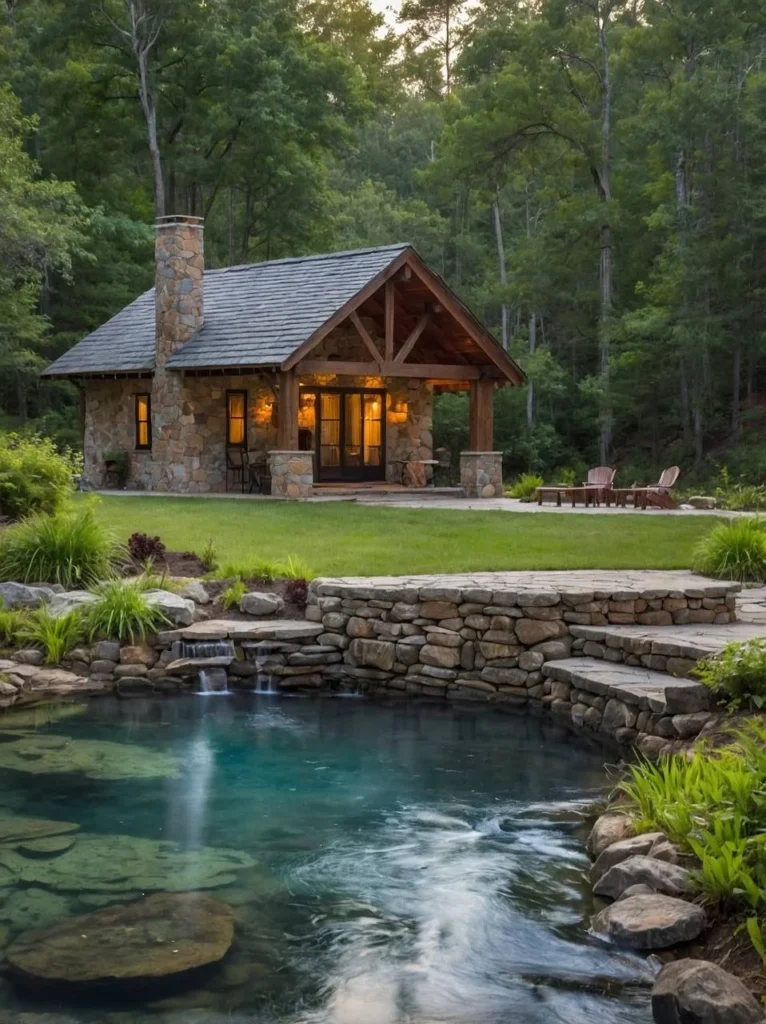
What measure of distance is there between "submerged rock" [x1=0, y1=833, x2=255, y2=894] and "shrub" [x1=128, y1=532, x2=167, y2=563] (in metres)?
5.99

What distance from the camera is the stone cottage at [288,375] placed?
2220 cm

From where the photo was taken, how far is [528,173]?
3991cm

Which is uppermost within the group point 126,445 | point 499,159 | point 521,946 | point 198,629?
point 499,159

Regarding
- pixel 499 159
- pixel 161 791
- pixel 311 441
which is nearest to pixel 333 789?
pixel 161 791

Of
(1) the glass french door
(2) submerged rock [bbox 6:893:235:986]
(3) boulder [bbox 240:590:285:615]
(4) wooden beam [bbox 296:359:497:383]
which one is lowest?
(2) submerged rock [bbox 6:893:235:986]

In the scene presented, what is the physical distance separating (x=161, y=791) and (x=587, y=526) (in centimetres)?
938

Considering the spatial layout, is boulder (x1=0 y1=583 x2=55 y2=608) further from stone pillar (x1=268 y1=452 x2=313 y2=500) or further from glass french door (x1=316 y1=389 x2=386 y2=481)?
glass french door (x1=316 y1=389 x2=386 y2=481)

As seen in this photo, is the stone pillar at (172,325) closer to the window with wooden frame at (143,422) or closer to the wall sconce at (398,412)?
the window with wooden frame at (143,422)

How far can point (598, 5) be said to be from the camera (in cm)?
3353

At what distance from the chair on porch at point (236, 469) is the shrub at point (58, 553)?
1109cm

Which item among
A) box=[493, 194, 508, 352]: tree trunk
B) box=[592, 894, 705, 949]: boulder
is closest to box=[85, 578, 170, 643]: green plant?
box=[592, 894, 705, 949]: boulder

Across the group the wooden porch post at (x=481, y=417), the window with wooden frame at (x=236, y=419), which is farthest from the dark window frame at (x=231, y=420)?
the wooden porch post at (x=481, y=417)

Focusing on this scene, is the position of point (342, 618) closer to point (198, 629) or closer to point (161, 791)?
point (198, 629)

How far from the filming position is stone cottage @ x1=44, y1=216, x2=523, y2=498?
72.8 ft
